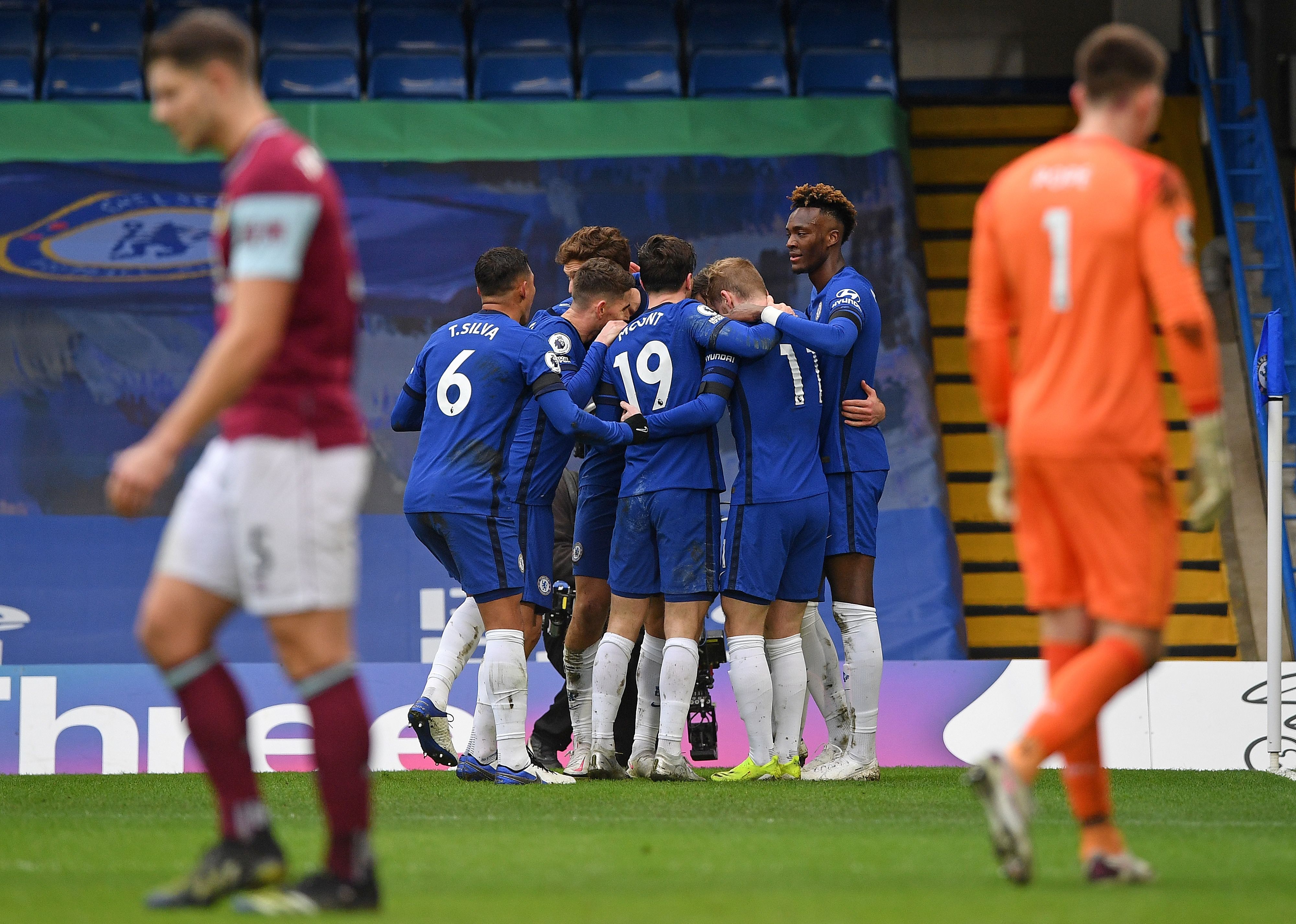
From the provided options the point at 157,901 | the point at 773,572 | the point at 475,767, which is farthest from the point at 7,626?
the point at 157,901

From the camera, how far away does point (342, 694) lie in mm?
3223

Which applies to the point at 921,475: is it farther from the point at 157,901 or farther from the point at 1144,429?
the point at 157,901

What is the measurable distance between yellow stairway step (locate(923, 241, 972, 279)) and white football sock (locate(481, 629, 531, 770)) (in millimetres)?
8019

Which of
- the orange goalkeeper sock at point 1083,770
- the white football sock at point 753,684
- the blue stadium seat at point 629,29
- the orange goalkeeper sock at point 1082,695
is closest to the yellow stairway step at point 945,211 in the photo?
the blue stadium seat at point 629,29

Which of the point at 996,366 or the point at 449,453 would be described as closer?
the point at 996,366

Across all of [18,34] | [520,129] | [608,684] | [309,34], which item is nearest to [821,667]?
[608,684]

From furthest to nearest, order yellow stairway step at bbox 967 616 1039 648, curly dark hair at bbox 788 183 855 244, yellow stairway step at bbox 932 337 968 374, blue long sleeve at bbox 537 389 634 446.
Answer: yellow stairway step at bbox 932 337 968 374 < yellow stairway step at bbox 967 616 1039 648 < curly dark hair at bbox 788 183 855 244 < blue long sleeve at bbox 537 389 634 446

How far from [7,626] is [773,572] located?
6014mm

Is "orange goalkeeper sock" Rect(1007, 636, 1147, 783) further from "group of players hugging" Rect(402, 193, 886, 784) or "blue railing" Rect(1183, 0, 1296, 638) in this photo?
"blue railing" Rect(1183, 0, 1296, 638)

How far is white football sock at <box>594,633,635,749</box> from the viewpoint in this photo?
7.00 m

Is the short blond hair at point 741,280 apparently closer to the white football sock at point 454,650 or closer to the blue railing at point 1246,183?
the white football sock at point 454,650

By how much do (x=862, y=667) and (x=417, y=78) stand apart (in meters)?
8.68

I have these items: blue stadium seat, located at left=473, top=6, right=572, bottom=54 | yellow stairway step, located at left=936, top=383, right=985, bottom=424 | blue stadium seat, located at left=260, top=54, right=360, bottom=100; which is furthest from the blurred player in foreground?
blue stadium seat, located at left=473, top=6, right=572, bottom=54

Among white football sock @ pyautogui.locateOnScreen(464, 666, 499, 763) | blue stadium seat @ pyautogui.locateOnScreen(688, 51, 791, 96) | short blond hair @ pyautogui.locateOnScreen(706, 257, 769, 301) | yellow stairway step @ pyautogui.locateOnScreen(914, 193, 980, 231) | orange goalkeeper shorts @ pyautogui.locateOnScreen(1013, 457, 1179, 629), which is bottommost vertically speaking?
white football sock @ pyautogui.locateOnScreen(464, 666, 499, 763)
